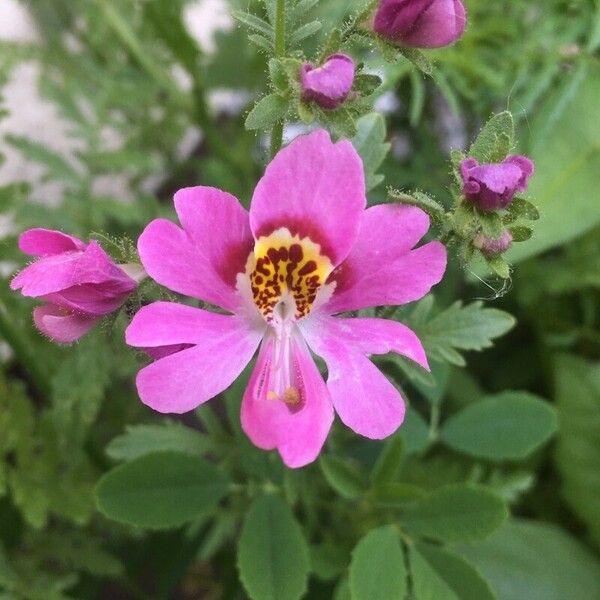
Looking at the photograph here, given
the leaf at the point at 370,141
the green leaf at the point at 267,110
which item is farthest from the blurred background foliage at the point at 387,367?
the green leaf at the point at 267,110

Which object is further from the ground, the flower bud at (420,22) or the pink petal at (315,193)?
the flower bud at (420,22)

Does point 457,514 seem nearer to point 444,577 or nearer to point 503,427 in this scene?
point 444,577

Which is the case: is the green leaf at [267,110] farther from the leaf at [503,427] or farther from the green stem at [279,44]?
the leaf at [503,427]

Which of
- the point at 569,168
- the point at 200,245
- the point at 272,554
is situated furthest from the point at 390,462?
the point at 569,168

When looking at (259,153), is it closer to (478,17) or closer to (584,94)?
(478,17)

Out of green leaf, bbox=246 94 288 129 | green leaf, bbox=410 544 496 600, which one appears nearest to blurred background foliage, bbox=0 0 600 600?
green leaf, bbox=410 544 496 600

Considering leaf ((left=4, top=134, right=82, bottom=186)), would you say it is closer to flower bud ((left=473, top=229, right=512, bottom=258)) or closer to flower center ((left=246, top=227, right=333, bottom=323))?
flower center ((left=246, top=227, right=333, bottom=323))

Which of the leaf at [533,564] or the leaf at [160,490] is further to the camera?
the leaf at [533,564]
